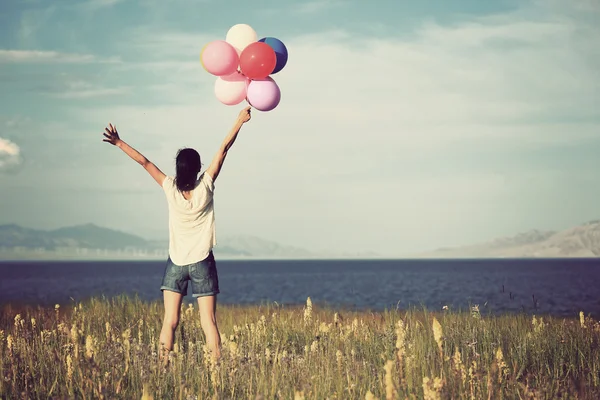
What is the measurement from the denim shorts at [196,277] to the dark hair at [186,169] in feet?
2.78

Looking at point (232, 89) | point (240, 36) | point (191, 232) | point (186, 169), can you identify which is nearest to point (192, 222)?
point (191, 232)

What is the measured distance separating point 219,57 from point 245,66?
1.15 ft

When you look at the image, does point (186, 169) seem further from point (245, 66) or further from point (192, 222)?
point (245, 66)

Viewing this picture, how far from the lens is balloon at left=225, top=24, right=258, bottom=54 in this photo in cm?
911

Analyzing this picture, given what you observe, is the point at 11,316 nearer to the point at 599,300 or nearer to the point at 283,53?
the point at 283,53

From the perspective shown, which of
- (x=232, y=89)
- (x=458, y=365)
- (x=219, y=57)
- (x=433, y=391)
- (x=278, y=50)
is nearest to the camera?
(x=433, y=391)

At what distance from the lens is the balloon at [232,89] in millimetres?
9070

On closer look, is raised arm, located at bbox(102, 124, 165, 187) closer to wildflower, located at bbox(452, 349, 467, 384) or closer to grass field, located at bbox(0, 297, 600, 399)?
grass field, located at bbox(0, 297, 600, 399)

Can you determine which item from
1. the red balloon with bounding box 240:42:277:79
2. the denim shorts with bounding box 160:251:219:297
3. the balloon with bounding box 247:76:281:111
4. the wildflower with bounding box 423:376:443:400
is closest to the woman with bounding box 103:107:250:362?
the denim shorts with bounding box 160:251:219:297

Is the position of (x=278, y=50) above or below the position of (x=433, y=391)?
above

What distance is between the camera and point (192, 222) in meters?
7.88

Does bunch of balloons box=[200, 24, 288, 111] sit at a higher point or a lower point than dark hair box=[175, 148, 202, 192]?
higher

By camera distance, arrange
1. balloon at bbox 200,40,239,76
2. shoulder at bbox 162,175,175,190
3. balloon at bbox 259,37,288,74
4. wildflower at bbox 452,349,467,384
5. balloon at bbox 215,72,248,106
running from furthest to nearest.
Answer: balloon at bbox 259,37,288,74 < balloon at bbox 215,72,248,106 < balloon at bbox 200,40,239,76 < shoulder at bbox 162,175,175,190 < wildflower at bbox 452,349,467,384

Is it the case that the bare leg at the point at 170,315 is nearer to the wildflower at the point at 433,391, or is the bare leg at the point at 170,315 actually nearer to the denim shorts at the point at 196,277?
the denim shorts at the point at 196,277
